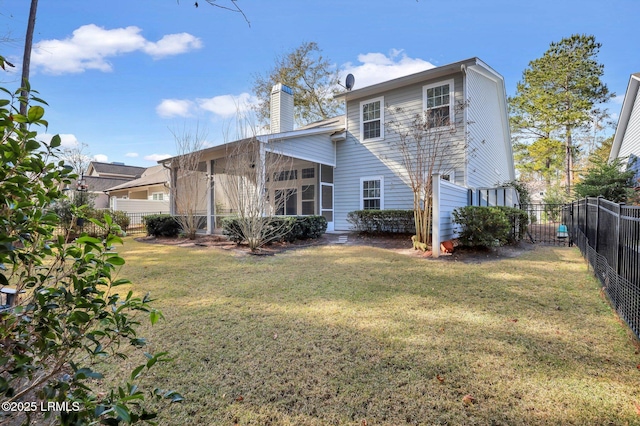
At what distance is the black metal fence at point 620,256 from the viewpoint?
3.04m

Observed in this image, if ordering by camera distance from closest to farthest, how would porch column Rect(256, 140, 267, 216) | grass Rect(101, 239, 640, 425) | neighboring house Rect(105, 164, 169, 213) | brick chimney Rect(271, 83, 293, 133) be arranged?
1. grass Rect(101, 239, 640, 425)
2. porch column Rect(256, 140, 267, 216)
3. brick chimney Rect(271, 83, 293, 133)
4. neighboring house Rect(105, 164, 169, 213)

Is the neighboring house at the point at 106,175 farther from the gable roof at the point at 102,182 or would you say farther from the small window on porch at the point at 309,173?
the small window on porch at the point at 309,173

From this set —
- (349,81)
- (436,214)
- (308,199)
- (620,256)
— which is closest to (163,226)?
(308,199)

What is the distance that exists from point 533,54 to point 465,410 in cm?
2594

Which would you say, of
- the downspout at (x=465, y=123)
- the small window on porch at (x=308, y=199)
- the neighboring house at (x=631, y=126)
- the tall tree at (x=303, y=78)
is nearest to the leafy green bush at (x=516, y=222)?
the downspout at (x=465, y=123)

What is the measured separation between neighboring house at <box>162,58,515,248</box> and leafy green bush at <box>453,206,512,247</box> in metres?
1.10

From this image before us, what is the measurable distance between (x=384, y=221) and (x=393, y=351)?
763 cm

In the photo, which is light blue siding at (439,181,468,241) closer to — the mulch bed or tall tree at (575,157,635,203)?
the mulch bed

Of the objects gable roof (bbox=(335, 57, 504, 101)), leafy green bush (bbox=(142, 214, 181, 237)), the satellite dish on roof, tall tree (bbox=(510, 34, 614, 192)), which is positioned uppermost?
tall tree (bbox=(510, 34, 614, 192))

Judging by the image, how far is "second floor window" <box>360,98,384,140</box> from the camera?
38.2ft

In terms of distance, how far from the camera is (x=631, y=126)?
13398 millimetres

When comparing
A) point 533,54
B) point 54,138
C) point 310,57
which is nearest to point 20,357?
point 54,138

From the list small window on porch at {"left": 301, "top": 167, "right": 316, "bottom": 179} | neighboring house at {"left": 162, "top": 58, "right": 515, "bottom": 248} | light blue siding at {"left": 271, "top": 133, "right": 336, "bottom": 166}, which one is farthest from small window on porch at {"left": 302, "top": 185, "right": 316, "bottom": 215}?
light blue siding at {"left": 271, "top": 133, "right": 336, "bottom": 166}

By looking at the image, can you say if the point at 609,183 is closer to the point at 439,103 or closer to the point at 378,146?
Result: the point at 439,103
